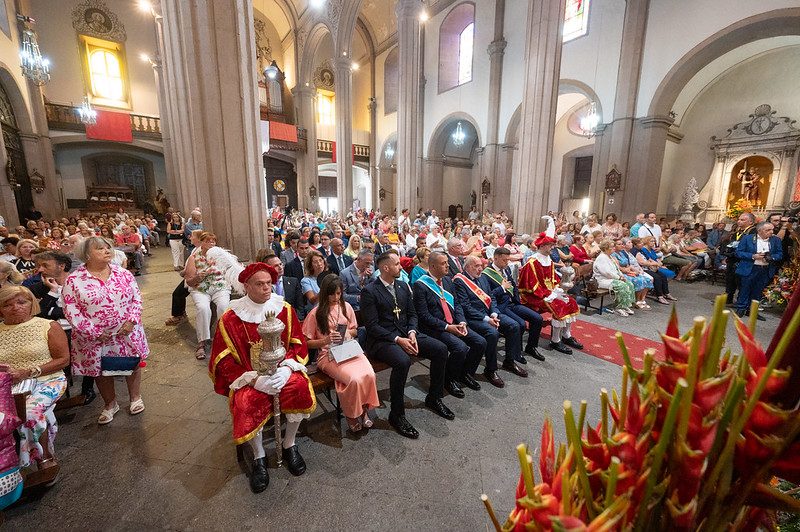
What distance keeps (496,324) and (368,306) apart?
5.46 ft

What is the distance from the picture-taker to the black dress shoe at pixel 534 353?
449 cm

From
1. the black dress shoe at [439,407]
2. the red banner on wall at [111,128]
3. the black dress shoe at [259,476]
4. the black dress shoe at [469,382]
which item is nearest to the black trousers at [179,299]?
the black dress shoe at [259,476]

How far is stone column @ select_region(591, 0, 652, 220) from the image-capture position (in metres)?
12.0

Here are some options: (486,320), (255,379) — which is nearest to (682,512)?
(255,379)

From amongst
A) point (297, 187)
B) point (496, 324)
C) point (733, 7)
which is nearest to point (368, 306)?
point (496, 324)

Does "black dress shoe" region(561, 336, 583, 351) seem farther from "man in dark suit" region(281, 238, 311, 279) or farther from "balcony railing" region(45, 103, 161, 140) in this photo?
"balcony railing" region(45, 103, 161, 140)

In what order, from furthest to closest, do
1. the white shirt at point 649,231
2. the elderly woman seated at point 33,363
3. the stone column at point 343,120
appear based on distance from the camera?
1. the stone column at point 343,120
2. the white shirt at point 649,231
3. the elderly woman seated at point 33,363

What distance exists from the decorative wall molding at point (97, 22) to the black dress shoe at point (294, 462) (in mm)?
26477

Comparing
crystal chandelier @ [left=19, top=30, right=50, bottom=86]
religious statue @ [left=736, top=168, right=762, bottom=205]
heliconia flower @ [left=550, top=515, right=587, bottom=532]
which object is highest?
crystal chandelier @ [left=19, top=30, right=50, bottom=86]

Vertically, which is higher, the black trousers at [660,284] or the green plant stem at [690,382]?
the green plant stem at [690,382]

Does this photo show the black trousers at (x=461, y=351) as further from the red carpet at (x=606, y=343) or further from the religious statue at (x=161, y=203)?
the religious statue at (x=161, y=203)

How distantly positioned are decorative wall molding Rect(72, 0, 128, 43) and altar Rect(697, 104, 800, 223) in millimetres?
30542

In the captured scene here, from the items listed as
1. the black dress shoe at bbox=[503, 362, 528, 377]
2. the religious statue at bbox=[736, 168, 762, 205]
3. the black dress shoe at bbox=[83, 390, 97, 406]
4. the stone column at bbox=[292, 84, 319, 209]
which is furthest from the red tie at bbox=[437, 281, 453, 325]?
the stone column at bbox=[292, 84, 319, 209]

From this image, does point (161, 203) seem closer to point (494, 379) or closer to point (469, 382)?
point (469, 382)
